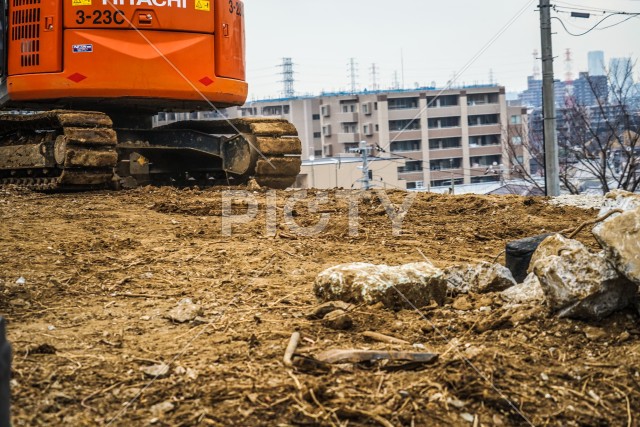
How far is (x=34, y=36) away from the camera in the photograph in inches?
456

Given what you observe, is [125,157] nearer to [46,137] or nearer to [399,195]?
[46,137]

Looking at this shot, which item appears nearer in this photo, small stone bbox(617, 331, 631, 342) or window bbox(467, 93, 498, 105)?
small stone bbox(617, 331, 631, 342)

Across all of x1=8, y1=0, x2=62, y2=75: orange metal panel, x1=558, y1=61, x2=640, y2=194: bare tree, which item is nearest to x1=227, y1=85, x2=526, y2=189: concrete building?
x1=558, y1=61, x2=640, y2=194: bare tree

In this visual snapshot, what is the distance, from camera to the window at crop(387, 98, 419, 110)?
85.7 meters

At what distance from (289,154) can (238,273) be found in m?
7.12

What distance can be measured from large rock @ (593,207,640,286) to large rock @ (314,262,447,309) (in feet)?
3.77

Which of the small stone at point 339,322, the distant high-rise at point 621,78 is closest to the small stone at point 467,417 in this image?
the small stone at point 339,322

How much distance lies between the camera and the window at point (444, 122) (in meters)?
86.1

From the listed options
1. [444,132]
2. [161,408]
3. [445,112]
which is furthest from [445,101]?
[161,408]

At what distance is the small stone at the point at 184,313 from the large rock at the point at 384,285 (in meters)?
0.77

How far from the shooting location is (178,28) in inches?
468

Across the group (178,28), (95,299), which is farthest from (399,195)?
(95,299)

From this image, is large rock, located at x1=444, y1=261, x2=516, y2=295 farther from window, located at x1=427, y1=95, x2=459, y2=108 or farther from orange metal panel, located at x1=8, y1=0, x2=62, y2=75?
window, located at x1=427, y1=95, x2=459, y2=108

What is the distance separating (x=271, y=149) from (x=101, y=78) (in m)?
2.90
